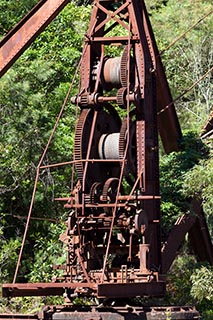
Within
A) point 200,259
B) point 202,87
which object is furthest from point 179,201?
point 202,87

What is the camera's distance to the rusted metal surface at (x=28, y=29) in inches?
609

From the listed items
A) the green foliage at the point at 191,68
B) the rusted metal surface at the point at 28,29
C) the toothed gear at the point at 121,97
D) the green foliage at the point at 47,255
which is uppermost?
the green foliage at the point at 191,68

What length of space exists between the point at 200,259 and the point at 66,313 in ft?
22.5

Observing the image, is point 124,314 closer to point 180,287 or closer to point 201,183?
point 201,183

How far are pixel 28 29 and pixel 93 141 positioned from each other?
Result: 8.06 ft

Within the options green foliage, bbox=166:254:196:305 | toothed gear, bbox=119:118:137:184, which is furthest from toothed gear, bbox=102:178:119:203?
green foliage, bbox=166:254:196:305

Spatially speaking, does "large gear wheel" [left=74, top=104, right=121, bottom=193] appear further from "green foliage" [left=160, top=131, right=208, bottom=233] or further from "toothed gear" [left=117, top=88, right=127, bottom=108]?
"green foliage" [left=160, top=131, right=208, bottom=233]

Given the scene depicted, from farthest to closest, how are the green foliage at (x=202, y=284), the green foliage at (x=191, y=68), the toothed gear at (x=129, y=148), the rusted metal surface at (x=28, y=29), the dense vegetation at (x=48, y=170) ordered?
1. the green foliage at (x=191, y=68)
2. the dense vegetation at (x=48, y=170)
3. the green foliage at (x=202, y=284)
4. the rusted metal surface at (x=28, y=29)
5. the toothed gear at (x=129, y=148)

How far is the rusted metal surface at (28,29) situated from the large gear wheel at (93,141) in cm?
176

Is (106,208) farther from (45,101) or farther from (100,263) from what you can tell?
(45,101)

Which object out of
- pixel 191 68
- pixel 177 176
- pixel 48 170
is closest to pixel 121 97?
pixel 177 176

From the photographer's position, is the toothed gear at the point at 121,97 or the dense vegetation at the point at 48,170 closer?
the toothed gear at the point at 121,97

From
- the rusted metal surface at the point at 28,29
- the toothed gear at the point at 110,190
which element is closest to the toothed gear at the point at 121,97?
the toothed gear at the point at 110,190

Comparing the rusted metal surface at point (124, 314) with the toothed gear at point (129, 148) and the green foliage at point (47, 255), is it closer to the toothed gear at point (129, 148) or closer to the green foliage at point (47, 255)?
the toothed gear at point (129, 148)
